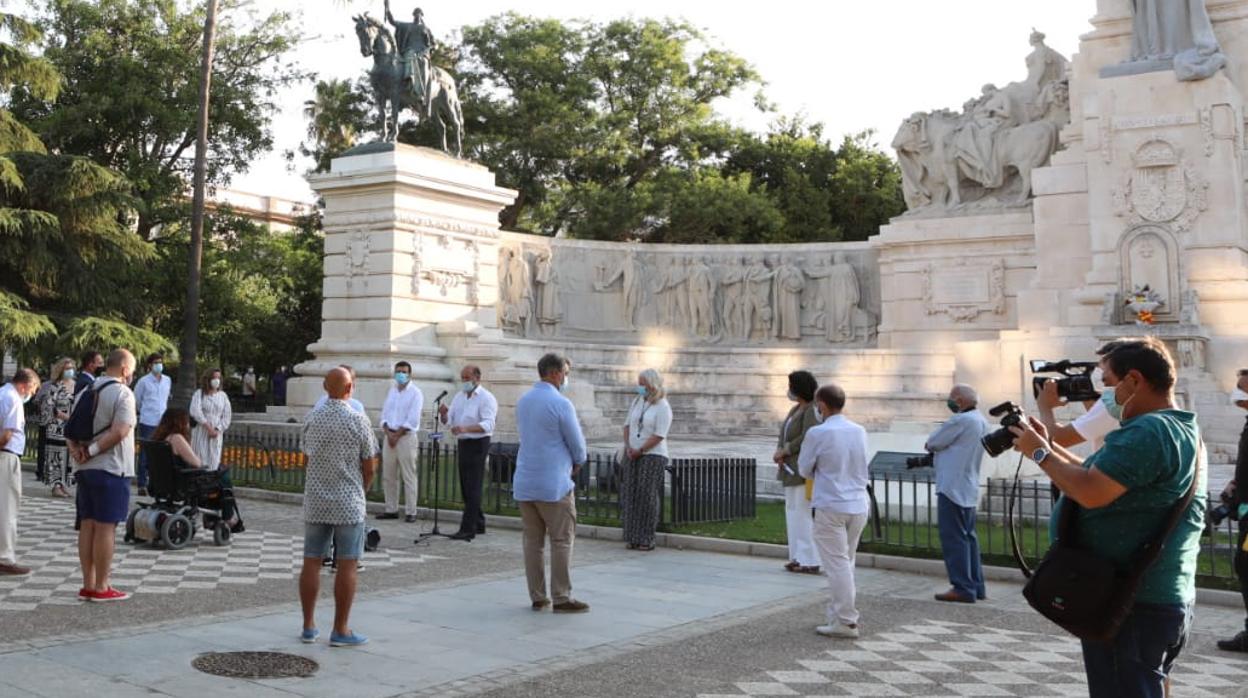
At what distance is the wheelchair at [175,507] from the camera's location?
1065 cm

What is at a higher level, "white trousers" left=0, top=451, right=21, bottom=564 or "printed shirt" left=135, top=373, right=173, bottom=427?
"printed shirt" left=135, top=373, right=173, bottom=427

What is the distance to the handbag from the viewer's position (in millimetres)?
3668

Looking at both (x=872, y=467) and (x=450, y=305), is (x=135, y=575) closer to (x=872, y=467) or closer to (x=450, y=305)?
(x=872, y=467)

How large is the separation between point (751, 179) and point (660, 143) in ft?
11.5

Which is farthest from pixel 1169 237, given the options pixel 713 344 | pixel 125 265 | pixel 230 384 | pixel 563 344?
pixel 230 384

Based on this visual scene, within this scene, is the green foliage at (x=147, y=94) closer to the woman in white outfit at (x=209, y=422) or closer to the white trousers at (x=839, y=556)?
the woman in white outfit at (x=209, y=422)

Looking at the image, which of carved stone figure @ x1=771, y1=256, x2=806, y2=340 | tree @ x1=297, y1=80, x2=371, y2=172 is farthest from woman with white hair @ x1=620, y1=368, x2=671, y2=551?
tree @ x1=297, y1=80, x2=371, y2=172

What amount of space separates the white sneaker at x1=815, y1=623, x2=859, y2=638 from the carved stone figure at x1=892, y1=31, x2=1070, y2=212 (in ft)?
67.2

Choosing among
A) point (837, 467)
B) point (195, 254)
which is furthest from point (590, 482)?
point (195, 254)

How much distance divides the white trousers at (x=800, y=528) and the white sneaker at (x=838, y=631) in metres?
2.57

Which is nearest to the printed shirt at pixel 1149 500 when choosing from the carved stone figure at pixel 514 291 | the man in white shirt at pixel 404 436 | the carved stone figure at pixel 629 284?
the man in white shirt at pixel 404 436

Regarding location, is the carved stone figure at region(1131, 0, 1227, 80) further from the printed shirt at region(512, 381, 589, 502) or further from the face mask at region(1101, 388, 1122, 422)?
the printed shirt at region(512, 381, 589, 502)

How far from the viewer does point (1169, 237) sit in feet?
69.9

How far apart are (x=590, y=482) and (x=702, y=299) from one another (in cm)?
1416
